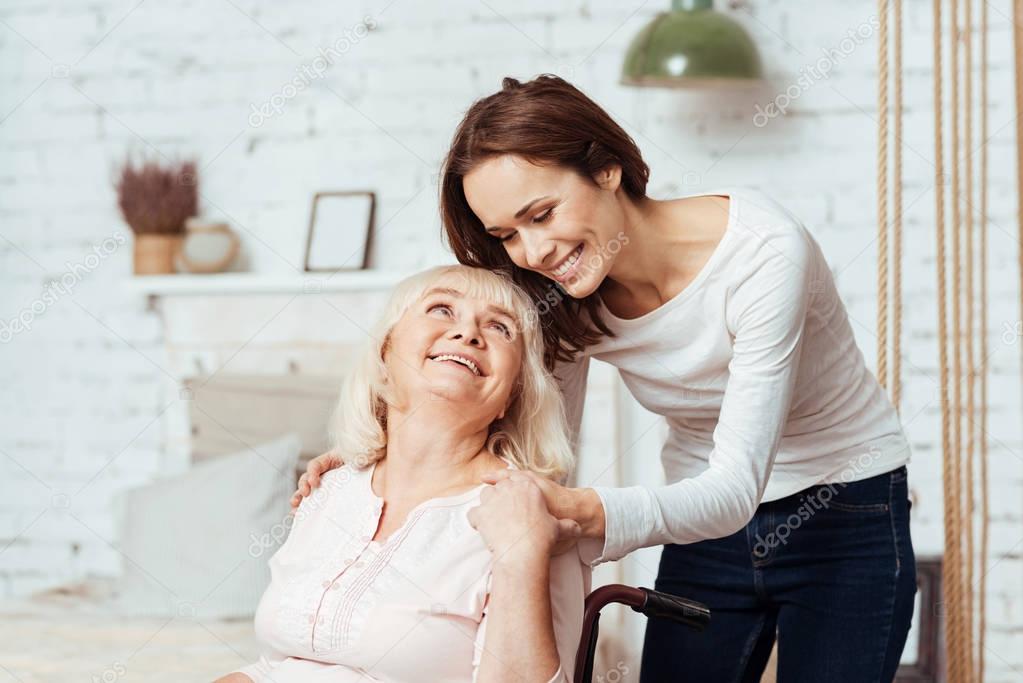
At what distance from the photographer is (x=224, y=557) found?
8.62ft

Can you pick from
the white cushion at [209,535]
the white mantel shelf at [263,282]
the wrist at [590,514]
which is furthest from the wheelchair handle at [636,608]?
the white mantel shelf at [263,282]

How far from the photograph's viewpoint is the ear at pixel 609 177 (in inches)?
60.5

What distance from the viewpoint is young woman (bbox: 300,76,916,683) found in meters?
1.47

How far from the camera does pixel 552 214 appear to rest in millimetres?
1506

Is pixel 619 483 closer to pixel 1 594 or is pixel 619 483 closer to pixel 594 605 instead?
pixel 594 605

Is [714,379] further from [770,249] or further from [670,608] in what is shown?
[670,608]

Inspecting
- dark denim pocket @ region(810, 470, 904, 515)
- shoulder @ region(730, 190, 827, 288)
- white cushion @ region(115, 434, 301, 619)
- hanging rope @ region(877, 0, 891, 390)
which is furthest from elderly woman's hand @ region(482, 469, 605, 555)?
white cushion @ region(115, 434, 301, 619)

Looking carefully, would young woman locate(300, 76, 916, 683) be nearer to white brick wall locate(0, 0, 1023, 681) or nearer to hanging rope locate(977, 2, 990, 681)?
hanging rope locate(977, 2, 990, 681)

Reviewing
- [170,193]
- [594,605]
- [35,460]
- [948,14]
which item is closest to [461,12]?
[170,193]

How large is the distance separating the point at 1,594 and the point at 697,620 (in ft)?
9.16

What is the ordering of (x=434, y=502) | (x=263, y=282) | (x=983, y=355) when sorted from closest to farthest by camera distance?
(x=434, y=502) → (x=983, y=355) → (x=263, y=282)

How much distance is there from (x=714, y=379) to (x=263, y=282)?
1.81 m

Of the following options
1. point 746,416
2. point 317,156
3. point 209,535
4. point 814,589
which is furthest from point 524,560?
point 317,156

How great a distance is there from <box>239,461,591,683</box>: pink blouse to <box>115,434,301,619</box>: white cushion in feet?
3.42
